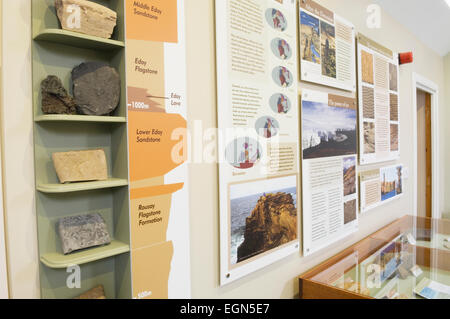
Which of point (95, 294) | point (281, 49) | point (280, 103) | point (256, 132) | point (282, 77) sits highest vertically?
point (281, 49)

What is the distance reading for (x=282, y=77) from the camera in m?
1.37

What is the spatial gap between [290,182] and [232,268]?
49 centimetres

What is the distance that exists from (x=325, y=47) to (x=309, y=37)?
17 cm

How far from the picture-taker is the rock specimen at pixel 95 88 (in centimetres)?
78

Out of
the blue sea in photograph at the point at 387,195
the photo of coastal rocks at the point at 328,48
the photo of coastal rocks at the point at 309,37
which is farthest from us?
the blue sea in photograph at the point at 387,195

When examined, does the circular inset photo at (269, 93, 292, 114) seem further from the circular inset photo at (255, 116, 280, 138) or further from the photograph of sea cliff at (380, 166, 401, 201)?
the photograph of sea cliff at (380, 166, 401, 201)

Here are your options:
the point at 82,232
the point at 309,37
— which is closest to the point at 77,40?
the point at 82,232

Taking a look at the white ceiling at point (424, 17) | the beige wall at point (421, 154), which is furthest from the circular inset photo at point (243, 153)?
the beige wall at point (421, 154)

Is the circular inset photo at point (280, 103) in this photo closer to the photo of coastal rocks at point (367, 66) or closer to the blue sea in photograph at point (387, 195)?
the photo of coastal rocks at point (367, 66)

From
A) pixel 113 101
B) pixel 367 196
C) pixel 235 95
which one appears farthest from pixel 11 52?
pixel 367 196

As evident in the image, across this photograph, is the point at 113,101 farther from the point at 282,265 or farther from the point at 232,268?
the point at 282,265

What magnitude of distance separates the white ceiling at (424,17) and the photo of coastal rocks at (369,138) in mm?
948

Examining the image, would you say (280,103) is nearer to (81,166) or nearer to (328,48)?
(328,48)

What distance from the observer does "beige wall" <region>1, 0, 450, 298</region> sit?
717 mm
